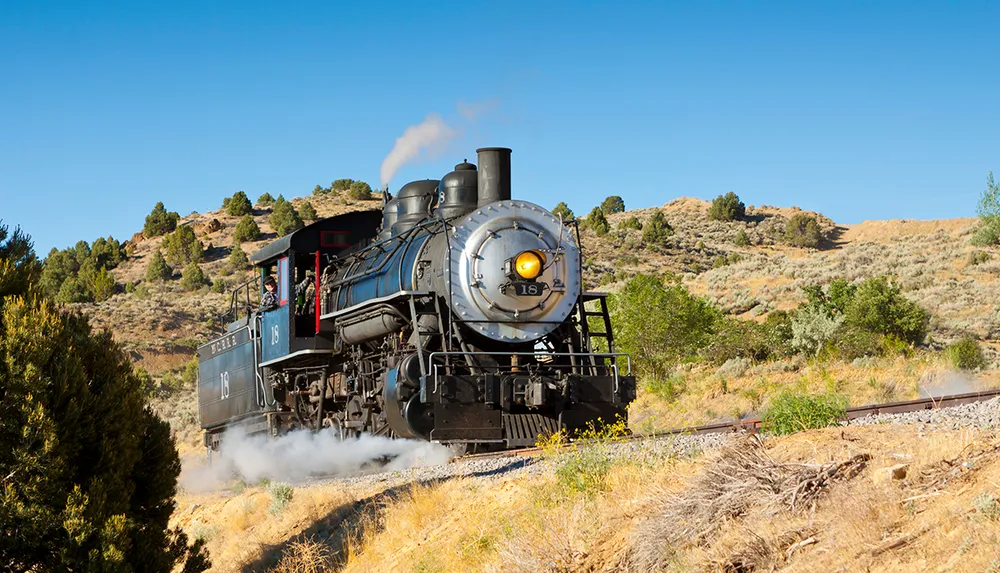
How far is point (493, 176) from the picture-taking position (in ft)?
49.1

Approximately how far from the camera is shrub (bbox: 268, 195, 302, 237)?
2628 inches

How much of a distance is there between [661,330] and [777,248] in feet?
148

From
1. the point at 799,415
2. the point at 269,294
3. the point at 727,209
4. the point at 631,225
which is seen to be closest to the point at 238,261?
the point at 631,225

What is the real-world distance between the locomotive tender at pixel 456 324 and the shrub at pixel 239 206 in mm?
60202

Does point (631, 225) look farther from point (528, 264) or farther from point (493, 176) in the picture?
point (528, 264)

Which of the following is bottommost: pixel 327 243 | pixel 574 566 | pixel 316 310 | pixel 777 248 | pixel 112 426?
pixel 574 566

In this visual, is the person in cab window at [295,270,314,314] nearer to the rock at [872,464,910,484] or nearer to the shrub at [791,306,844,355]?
the rock at [872,464,910,484]

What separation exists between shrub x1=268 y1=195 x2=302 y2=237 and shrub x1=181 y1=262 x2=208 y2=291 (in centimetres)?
654

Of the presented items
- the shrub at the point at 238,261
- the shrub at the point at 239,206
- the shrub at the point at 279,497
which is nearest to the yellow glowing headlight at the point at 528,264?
the shrub at the point at 279,497

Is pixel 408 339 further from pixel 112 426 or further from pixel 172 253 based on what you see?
pixel 172 253

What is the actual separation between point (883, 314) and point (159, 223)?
57.6 meters

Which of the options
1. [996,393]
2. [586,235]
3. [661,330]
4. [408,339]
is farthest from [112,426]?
[586,235]

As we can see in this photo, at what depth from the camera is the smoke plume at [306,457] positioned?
1509 cm

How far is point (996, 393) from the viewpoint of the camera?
13.4 meters
